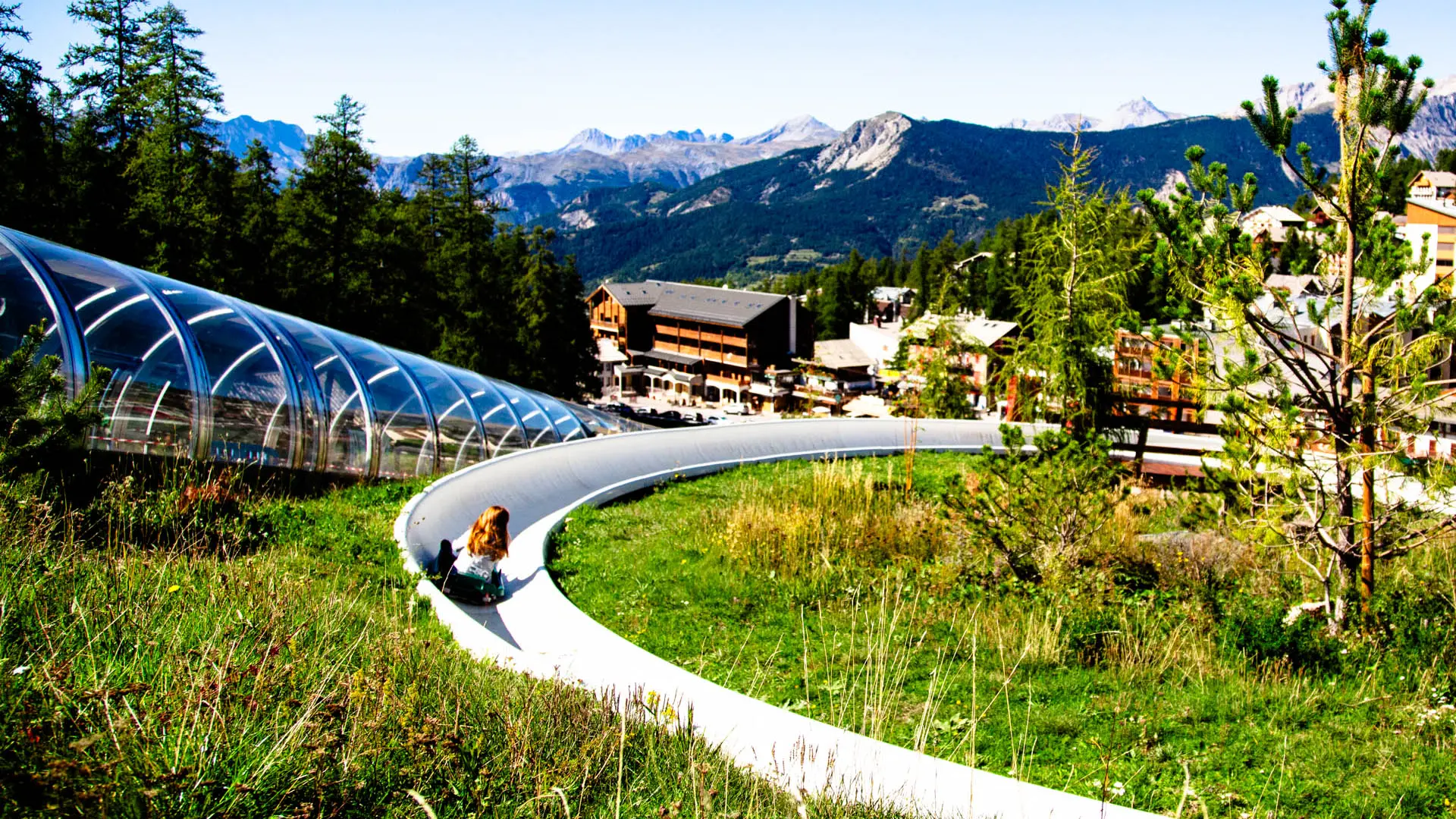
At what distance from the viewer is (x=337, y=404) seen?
456 inches

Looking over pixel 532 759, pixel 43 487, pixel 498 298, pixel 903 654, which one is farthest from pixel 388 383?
pixel 498 298

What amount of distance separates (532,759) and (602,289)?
8255 cm

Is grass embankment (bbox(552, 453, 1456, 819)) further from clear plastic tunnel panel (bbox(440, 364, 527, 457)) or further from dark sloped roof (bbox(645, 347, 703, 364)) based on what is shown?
dark sloped roof (bbox(645, 347, 703, 364))

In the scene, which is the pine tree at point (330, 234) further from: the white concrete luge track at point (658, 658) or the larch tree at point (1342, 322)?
the larch tree at point (1342, 322)

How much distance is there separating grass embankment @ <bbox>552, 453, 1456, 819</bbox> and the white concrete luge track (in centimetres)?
25

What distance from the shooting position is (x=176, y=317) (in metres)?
10.3

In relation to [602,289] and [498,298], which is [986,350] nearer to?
[498,298]

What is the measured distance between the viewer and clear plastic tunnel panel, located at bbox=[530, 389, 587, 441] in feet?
53.6

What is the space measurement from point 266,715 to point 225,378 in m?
8.30

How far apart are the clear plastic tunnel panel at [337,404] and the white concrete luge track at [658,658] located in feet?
5.12

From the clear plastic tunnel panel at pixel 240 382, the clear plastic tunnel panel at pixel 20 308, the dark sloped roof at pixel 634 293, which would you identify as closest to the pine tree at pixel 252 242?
the clear plastic tunnel panel at pixel 240 382

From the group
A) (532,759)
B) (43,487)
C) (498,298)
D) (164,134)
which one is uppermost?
(164,134)

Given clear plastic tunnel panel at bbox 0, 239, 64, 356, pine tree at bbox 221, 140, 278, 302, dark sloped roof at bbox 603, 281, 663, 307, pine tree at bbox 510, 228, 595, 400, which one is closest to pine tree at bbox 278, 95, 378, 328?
pine tree at bbox 221, 140, 278, 302

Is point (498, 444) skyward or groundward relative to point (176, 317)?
groundward
